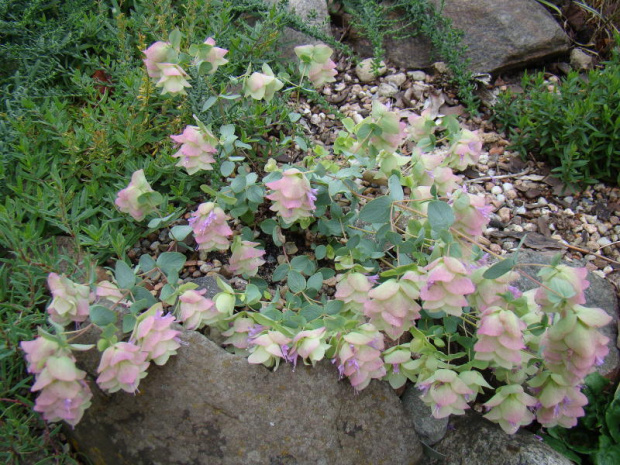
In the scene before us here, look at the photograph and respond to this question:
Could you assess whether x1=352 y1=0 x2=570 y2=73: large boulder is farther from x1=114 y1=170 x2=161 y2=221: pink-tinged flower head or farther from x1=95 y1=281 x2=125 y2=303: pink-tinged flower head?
x1=95 y1=281 x2=125 y2=303: pink-tinged flower head

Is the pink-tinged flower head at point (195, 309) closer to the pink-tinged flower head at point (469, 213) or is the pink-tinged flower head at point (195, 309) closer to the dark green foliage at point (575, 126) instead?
the pink-tinged flower head at point (469, 213)

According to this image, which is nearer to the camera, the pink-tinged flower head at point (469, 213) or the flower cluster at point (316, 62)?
the pink-tinged flower head at point (469, 213)

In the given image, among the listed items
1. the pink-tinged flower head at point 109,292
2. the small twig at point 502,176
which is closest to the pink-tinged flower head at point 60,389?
the pink-tinged flower head at point 109,292

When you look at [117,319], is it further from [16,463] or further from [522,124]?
[522,124]

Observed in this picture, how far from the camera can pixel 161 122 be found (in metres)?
2.38

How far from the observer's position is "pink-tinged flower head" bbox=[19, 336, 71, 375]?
1.50 meters

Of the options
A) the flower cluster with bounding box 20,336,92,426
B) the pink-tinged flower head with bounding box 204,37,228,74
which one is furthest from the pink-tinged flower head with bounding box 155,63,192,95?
the flower cluster with bounding box 20,336,92,426

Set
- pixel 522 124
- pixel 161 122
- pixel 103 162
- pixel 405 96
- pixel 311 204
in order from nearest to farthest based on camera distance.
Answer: pixel 311 204
pixel 103 162
pixel 161 122
pixel 522 124
pixel 405 96

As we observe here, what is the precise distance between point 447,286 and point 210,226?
767mm

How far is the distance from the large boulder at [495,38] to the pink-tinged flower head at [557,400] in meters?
1.70

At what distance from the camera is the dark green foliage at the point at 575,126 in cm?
245

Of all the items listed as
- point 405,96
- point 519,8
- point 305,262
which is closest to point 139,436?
point 305,262

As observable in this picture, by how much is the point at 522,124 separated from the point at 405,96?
1.85ft

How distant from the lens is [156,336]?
1.64m
